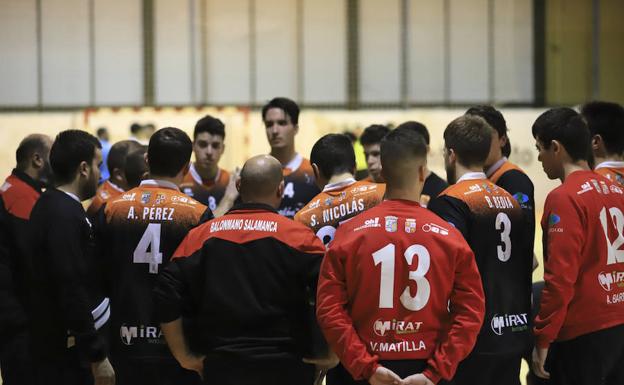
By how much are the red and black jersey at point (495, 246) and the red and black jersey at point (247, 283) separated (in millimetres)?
923

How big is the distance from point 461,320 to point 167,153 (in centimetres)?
225

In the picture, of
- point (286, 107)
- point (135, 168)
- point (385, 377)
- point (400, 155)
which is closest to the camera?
point (385, 377)

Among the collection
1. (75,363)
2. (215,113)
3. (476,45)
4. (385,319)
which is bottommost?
(75,363)

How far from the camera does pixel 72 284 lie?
17.9ft

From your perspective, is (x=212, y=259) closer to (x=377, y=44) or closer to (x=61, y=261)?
(x=61, y=261)

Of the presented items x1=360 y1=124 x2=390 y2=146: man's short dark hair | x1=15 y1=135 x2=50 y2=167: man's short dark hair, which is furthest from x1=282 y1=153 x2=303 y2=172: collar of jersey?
x1=15 y1=135 x2=50 y2=167: man's short dark hair

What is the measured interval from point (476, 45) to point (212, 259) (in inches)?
623

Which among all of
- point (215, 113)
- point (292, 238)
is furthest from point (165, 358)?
point (215, 113)

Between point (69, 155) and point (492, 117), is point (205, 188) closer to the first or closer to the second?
point (69, 155)

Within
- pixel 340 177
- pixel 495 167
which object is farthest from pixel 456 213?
pixel 340 177

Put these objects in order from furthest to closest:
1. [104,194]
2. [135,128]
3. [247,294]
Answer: [135,128] → [104,194] → [247,294]

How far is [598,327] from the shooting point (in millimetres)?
5605

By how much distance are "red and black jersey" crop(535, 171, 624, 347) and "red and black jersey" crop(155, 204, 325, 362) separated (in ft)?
5.07

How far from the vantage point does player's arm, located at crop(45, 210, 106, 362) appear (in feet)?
17.9
